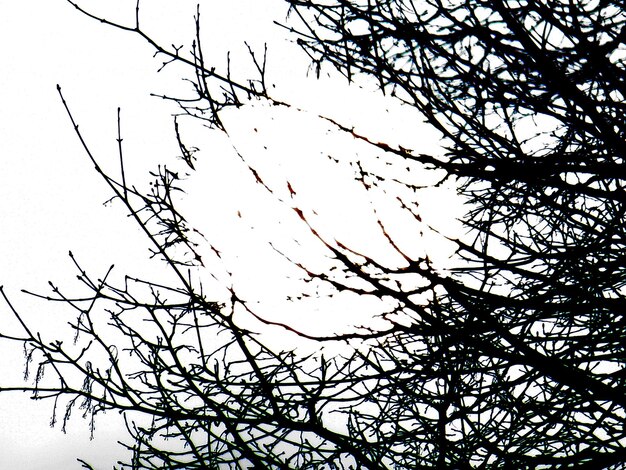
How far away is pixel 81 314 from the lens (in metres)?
3.19

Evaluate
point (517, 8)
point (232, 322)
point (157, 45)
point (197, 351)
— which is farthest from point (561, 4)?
point (197, 351)

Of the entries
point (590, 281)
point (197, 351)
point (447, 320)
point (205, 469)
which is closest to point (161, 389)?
point (197, 351)

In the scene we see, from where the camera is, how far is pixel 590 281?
2900 millimetres

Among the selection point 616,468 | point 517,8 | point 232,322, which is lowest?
point 616,468

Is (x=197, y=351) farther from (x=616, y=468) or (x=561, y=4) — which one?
(x=561, y=4)

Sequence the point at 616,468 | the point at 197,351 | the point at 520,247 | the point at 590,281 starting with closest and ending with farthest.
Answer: the point at 590,281 → the point at 616,468 → the point at 197,351 → the point at 520,247

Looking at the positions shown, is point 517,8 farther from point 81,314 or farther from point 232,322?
point 81,314

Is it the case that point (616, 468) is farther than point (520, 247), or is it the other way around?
point (520, 247)

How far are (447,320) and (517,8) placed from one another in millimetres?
1785

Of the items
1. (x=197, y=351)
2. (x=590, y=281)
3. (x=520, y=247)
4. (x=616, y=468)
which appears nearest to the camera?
(x=590, y=281)

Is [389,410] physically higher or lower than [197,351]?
Answer: lower

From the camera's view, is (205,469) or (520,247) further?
(520,247)

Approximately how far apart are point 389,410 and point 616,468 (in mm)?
1234

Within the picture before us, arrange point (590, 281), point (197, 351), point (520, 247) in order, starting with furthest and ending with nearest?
point (520, 247) → point (197, 351) → point (590, 281)
